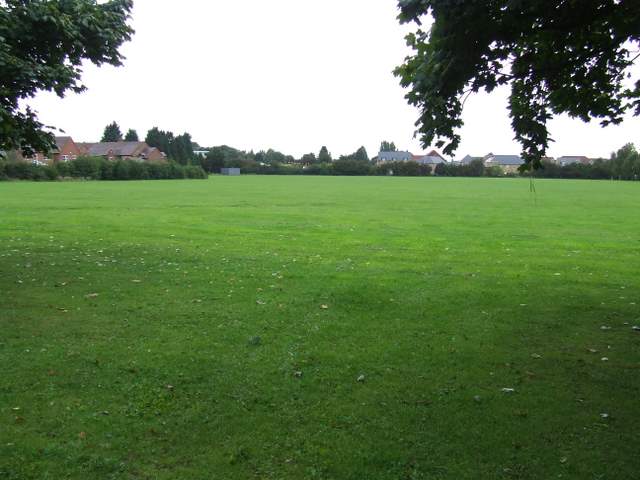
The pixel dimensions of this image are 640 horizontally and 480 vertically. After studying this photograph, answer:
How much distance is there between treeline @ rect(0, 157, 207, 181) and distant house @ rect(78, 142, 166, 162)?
36400 mm

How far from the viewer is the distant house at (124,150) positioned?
138 meters

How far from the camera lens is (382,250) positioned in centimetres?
1672

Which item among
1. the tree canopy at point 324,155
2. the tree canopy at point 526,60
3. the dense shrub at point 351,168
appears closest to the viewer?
the tree canopy at point 526,60

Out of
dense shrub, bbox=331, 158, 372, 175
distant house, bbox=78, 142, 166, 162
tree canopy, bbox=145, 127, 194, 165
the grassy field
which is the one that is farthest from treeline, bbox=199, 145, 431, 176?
the grassy field

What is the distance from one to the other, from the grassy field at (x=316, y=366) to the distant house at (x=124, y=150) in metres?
130

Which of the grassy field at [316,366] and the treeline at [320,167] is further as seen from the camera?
the treeline at [320,167]

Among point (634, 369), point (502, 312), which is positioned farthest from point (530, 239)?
point (634, 369)

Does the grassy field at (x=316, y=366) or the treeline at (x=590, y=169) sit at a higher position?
the treeline at (x=590, y=169)

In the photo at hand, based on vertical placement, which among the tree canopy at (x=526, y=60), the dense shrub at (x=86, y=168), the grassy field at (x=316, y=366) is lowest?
the grassy field at (x=316, y=366)

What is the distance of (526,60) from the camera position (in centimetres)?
835

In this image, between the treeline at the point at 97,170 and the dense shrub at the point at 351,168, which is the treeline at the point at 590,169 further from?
the treeline at the point at 97,170

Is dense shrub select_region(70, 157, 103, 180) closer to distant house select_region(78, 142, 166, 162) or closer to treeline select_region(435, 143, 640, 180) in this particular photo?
distant house select_region(78, 142, 166, 162)

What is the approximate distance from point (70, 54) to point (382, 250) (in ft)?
32.1

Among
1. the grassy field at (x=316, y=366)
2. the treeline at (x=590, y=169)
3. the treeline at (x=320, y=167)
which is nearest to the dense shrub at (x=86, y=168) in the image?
the treeline at (x=320, y=167)
